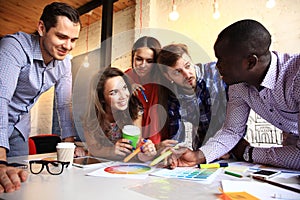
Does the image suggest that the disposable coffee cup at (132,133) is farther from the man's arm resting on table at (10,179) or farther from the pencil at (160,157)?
the man's arm resting on table at (10,179)

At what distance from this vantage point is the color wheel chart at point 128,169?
71cm

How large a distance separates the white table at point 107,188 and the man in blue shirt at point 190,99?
0.62m

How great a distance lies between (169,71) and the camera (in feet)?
4.00

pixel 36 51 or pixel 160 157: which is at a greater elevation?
pixel 36 51

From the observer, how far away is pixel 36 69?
43.1 inches

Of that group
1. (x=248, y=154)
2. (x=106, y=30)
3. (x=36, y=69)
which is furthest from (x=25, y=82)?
(x=106, y=30)

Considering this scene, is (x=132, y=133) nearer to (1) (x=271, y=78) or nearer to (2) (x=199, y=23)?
(1) (x=271, y=78)

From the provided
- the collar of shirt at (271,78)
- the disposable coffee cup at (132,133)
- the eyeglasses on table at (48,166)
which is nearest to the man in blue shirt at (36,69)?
the eyeglasses on table at (48,166)

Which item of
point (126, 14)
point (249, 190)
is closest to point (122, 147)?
point (249, 190)

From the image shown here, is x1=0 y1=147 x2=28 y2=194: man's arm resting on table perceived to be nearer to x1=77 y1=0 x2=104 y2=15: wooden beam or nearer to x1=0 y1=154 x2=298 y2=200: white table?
x1=0 y1=154 x2=298 y2=200: white table

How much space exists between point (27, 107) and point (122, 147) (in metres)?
0.55

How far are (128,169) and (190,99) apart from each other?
62cm

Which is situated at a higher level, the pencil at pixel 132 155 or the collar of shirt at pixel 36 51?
the collar of shirt at pixel 36 51

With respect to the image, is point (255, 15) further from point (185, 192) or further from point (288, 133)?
point (185, 192)
